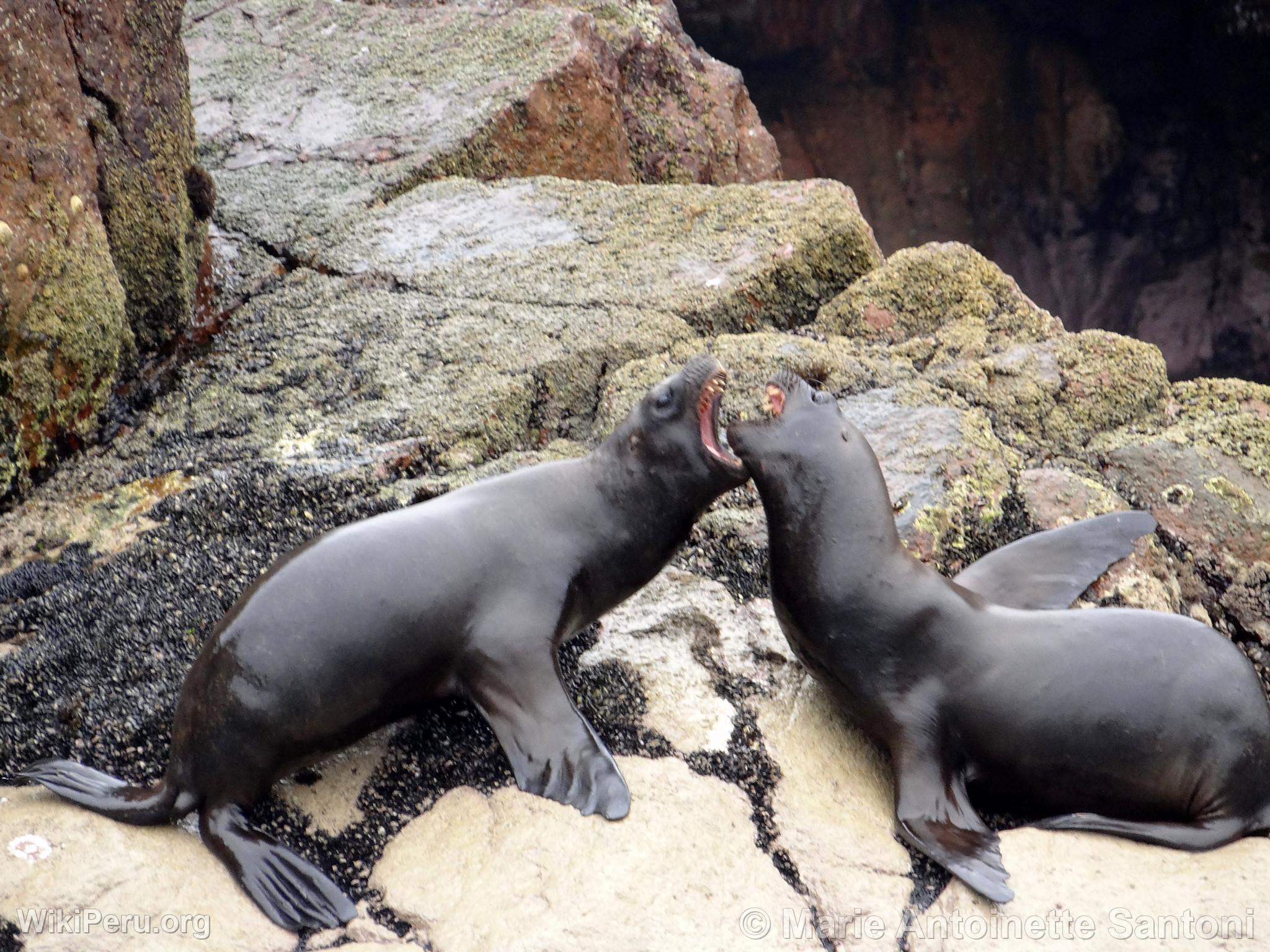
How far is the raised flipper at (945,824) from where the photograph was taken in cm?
268

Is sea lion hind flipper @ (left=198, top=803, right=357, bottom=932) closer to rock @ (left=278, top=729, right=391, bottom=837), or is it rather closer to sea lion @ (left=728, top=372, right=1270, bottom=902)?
rock @ (left=278, top=729, right=391, bottom=837)

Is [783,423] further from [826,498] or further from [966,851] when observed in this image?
[966,851]

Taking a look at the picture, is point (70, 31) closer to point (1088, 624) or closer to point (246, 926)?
point (246, 926)

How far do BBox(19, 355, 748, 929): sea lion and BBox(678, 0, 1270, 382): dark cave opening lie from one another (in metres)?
10.7

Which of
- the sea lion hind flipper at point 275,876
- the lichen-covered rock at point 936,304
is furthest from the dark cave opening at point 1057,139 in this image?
the sea lion hind flipper at point 275,876

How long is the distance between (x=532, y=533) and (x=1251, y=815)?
1.85 metres

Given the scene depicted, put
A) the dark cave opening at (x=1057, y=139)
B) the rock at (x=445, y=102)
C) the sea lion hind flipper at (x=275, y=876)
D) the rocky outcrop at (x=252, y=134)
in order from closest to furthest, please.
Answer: the sea lion hind flipper at (x=275, y=876) → the rocky outcrop at (x=252, y=134) → the rock at (x=445, y=102) → the dark cave opening at (x=1057, y=139)

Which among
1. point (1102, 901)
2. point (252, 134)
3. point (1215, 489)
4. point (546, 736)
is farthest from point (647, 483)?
point (252, 134)

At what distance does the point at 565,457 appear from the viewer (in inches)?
164

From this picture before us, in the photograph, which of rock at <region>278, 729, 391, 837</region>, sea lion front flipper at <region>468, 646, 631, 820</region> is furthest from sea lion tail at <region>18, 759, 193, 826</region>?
sea lion front flipper at <region>468, 646, 631, 820</region>

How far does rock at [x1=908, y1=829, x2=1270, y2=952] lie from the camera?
257 cm

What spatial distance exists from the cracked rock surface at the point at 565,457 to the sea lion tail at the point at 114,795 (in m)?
0.03

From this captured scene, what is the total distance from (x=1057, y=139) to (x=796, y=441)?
11.8 m

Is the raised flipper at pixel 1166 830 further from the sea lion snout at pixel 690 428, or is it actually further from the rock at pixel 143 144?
the rock at pixel 143 144
